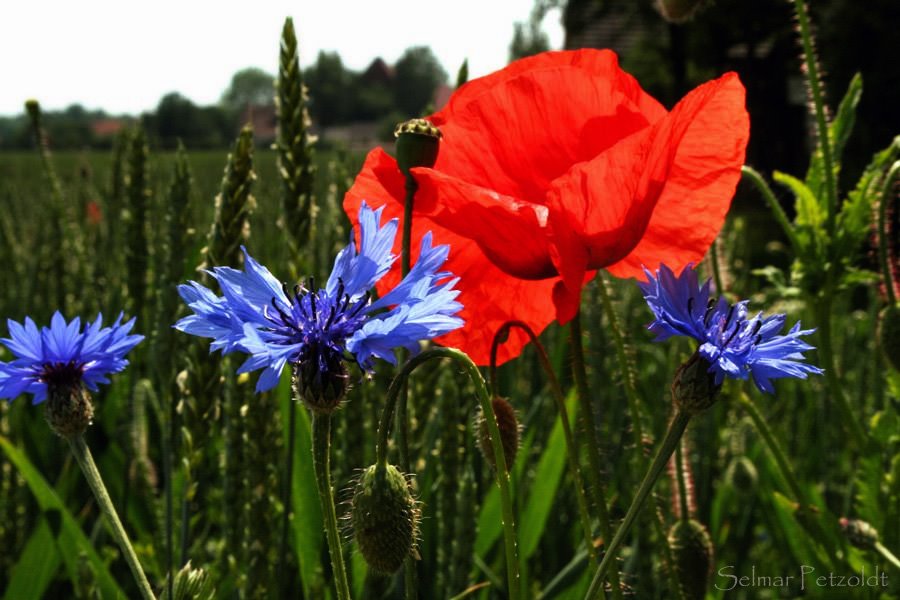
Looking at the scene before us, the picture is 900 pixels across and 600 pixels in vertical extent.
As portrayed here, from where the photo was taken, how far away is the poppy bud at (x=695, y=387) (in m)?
0.44

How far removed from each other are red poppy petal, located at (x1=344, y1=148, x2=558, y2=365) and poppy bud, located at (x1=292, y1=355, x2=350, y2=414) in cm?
17

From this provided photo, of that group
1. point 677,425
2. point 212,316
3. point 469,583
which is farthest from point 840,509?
point 212,316

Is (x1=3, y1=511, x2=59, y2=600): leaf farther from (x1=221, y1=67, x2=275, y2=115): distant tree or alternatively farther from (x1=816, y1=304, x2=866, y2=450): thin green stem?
(x1=221, y1=67, x2=275, y2=115): distant tree

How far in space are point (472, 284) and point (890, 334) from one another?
0.50m

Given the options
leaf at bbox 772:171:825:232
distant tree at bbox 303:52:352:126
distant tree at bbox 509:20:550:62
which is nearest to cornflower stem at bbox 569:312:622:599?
leaf at bbox 772:171:825:232

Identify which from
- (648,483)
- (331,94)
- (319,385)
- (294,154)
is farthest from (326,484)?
(331,94)

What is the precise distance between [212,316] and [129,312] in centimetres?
94

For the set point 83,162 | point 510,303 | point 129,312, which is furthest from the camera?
point 83,162

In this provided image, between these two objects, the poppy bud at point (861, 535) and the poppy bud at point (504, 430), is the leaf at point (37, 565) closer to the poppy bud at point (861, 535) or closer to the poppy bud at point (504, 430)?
the poppy bud at point (504, 430)

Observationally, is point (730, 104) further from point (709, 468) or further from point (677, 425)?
point (709, 468)

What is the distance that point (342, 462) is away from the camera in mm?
939

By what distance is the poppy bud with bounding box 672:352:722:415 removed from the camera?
0.44 meters

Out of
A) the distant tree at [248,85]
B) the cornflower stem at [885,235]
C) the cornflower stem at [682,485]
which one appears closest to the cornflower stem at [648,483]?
the cornflower stem at [682,485]

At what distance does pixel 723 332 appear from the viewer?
474 mm
